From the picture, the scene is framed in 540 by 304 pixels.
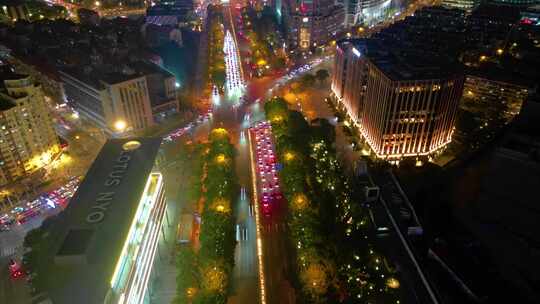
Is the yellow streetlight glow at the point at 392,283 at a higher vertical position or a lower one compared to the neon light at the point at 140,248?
lower

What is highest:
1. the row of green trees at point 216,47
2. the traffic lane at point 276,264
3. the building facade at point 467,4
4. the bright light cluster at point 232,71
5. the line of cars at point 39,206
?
the building facade at point 467,4

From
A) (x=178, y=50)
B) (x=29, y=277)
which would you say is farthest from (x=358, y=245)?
(x=178, y=50)

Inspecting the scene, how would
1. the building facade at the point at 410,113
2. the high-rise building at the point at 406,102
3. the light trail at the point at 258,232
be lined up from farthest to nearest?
1. the high-rise building at the point at 406,102
2. the building facade at the point at 410,113
3. the light trail at the point at 258,232

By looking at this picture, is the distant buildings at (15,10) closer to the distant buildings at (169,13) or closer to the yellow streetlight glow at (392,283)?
the distant buildings at (169,13)

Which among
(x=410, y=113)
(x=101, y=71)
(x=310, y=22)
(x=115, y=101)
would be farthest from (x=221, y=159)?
(x=310, y=22)

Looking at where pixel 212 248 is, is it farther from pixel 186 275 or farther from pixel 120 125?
pixel 120 125

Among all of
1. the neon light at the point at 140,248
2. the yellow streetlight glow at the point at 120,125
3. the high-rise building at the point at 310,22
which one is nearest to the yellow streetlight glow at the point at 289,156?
the neon light at the point at 140,248
